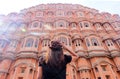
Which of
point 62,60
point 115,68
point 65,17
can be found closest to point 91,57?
point 115,68

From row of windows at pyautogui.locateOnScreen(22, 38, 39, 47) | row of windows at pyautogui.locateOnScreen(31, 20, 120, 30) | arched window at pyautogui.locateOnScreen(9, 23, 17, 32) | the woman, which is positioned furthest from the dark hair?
arched window at pyautogui.locateOnScreen(9, 23, 17, 32)

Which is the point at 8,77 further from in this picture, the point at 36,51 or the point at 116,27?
the point at 116,27

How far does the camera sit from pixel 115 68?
64.0 ft

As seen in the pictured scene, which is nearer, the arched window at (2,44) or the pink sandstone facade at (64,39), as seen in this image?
the pink sandstone facade at (64,39)

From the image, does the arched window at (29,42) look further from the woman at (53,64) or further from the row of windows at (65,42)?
the woman at (53,64)

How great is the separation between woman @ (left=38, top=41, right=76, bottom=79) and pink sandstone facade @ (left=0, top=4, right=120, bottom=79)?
49.2 feet

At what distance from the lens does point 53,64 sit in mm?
3230

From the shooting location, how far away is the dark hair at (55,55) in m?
3.25

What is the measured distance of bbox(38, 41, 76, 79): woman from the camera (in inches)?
129

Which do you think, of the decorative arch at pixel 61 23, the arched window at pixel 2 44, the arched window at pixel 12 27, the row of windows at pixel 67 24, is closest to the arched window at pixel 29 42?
the arched window at pixel 2 44

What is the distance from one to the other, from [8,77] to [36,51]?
527 centimetres

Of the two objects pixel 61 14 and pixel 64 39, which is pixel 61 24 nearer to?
pixel 61 14

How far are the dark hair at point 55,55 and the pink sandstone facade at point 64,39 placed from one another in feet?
49.5

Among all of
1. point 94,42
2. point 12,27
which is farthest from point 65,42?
point 12,27
